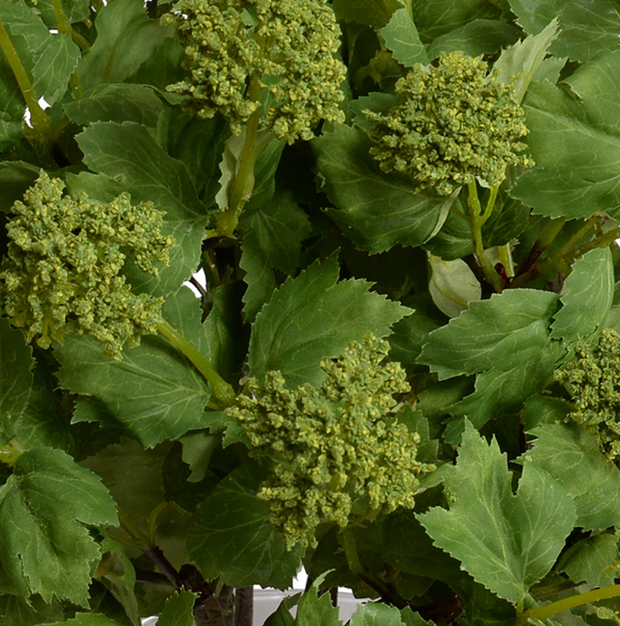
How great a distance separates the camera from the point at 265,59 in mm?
446

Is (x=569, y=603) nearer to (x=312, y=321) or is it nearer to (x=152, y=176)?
(x=312, y=321)

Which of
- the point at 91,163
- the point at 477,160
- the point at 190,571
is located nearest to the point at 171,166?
the point at 91,163

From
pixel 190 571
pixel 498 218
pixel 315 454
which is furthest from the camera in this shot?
pixel 190 571

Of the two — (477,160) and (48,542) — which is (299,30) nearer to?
(477,160)

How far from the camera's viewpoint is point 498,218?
22.1 inches

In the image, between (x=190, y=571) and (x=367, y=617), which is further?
(x=190, y=571)

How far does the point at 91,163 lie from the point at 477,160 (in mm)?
190

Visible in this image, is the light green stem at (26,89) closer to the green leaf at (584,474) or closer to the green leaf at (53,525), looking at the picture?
the green leaf at (53,525)

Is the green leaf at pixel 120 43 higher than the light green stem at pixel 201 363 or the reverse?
higher

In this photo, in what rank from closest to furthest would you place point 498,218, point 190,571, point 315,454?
point 315,454 < point 498,218 < point 190,571

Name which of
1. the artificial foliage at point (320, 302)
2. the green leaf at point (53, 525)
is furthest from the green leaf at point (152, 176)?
the green leaf at point (53, 525)

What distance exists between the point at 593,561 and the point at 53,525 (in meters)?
0.28

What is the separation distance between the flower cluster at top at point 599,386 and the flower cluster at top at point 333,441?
0.32ft

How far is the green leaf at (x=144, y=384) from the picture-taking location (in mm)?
526
